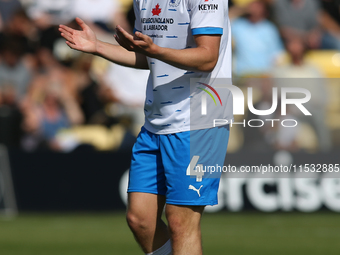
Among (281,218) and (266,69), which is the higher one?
(266,69)

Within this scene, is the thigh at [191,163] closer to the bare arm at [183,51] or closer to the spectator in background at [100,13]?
the bare arm at [183,51]

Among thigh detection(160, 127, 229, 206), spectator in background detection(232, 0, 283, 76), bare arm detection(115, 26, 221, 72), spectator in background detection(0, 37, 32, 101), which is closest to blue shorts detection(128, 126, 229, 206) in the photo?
thigh detection(160, 127, 229, 206)

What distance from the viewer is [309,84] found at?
8.65 meters

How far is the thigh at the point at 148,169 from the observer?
3.73 meters

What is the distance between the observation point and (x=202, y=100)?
3641 mm

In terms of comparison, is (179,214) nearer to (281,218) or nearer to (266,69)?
(281,218)

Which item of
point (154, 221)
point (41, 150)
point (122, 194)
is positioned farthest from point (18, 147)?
point (154, 221)

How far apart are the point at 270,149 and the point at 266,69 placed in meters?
1.53

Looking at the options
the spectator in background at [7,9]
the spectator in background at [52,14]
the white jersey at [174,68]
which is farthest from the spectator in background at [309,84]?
the white jersey at [174,68]

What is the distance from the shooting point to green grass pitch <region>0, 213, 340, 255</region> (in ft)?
20.8

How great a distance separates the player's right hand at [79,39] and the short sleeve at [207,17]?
66cm

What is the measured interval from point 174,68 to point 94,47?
0.52m

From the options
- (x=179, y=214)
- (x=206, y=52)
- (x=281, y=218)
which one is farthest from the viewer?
(x=281, y=218)

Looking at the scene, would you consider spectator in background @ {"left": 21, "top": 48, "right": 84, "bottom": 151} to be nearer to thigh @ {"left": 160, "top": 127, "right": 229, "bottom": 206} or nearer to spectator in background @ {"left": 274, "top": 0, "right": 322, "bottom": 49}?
spectator in background @ {"left": 274, "top": 0, "right": 322, "bottom": 49}
